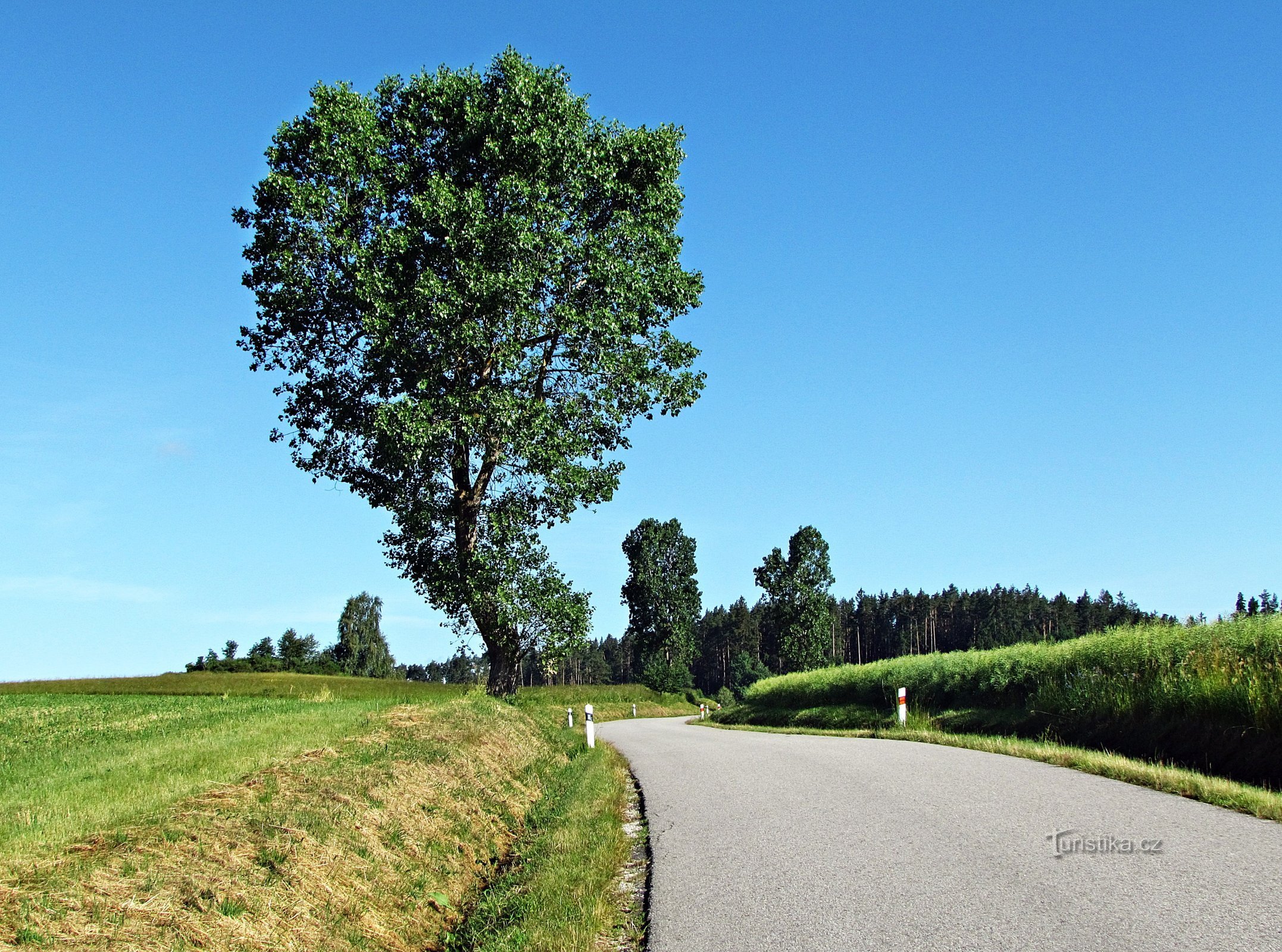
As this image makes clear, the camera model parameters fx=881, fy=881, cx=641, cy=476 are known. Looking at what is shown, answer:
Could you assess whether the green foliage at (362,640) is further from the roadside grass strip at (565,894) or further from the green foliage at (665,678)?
the roadside grass strip at (565,894)

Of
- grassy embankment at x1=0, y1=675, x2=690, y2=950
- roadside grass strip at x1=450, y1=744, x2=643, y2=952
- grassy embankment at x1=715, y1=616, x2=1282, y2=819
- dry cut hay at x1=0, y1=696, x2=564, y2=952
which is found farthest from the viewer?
grassy embankment at x1=715, y1=616, x2=1282, y2=819

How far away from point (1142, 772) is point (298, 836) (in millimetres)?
8295

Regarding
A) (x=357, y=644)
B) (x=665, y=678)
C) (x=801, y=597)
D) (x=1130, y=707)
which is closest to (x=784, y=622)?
(x=801, y=597)

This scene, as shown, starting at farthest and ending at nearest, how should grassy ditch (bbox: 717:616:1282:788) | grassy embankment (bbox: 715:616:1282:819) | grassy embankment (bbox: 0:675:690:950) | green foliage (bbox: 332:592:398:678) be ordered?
green foliage (bbox: 332:592:398:678)
grassy ditch (bbox: 717:616:1282:788)
grassy embankment (bbox: 715:616:1282:819)
grassy embankment (bbox: 0:675:690:950)

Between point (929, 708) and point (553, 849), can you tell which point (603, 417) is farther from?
point (553, 849)

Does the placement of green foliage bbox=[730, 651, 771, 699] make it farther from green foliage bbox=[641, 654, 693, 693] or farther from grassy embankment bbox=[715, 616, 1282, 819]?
grassy embankment bbox=[715, 616, 1282, 819]

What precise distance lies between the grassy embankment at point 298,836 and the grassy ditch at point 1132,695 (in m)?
7.68

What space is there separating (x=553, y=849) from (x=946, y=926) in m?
4.29

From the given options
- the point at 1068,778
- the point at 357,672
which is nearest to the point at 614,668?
the point at 357,672

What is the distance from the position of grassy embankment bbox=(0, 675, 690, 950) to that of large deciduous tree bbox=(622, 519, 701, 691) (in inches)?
2938

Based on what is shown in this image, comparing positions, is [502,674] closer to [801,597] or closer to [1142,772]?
[1142,772]

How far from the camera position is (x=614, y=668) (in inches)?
7096

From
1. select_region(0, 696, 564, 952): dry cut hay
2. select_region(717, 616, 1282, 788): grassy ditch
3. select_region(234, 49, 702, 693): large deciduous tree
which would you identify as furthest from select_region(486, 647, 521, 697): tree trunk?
select_region(0, 696, 564, 952): dry cut hay

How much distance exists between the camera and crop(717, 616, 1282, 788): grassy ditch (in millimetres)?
11211
